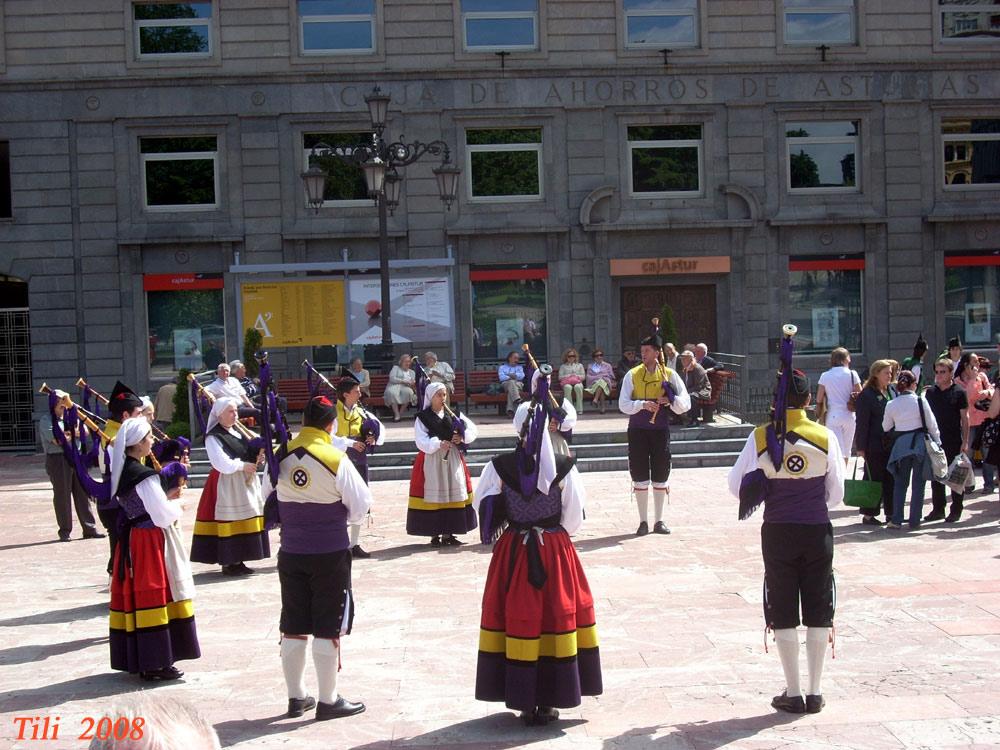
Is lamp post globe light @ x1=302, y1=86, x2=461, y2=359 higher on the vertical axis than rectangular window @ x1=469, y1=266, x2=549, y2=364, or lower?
higher

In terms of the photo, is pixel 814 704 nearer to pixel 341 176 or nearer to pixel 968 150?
pixel 341 176

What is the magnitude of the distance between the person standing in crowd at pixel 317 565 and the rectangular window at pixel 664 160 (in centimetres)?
2055

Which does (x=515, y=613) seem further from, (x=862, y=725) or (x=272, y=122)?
(x=272, y=122)

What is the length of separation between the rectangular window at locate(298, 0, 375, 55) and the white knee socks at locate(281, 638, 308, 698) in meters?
21.3

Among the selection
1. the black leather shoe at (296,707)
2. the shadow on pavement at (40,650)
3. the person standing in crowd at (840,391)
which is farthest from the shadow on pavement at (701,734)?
the person standing in crowd at (840,391)

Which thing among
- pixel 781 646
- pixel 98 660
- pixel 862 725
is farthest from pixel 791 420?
pixel 98 660

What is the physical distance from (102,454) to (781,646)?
5.83m

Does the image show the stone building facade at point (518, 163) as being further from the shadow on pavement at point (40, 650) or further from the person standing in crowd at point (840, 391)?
the shadow on pavement at point (40, 650)

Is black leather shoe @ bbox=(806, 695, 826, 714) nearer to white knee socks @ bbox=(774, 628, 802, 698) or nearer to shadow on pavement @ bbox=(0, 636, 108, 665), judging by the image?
white knee socks @ bbox=(774, 628, 802, 698)

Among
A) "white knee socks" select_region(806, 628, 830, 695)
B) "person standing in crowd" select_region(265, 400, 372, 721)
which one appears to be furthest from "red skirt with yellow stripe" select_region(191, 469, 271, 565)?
"white knee socks" select_region(806, 628, 830, 695)

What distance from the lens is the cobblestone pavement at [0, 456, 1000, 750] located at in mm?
7316

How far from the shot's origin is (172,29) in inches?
1064

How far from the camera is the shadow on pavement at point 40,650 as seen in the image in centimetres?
938

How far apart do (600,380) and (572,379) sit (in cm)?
64
